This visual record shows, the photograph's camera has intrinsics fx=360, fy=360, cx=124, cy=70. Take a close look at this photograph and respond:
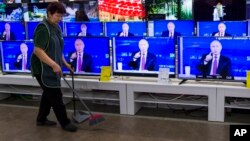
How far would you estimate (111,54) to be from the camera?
4.32 meters

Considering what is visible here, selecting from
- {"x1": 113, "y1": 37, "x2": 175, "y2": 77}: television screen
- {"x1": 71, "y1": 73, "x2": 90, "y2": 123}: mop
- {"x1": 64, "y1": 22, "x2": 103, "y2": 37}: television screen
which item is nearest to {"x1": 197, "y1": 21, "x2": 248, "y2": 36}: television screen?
{"x1": 113, "y1": 37, "x2": 175, "y2": 77}: television screen

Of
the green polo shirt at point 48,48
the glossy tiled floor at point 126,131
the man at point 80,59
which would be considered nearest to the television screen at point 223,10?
the man at point 80,59

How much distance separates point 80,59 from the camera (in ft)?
14.5

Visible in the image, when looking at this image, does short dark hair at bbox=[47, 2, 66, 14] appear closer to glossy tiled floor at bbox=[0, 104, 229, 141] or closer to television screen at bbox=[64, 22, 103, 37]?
glossy tiled floor at bbox=[0, 104, 229, 141]

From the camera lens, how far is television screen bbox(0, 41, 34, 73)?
4.62 metres

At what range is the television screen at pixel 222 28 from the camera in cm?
505

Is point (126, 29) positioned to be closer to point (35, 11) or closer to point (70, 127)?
point (70, 127)

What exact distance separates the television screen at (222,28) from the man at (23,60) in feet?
7.97

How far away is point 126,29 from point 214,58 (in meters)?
2.06

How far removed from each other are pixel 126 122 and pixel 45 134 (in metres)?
0.89

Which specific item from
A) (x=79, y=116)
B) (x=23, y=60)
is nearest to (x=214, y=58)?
(x=79, y=116)

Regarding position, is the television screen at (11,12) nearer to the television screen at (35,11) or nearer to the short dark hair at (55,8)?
the television screen at (35,11)

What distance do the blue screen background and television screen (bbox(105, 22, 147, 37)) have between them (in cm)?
21

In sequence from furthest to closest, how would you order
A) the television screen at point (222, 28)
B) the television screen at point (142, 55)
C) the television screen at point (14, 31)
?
the television screen at point (14, 31), the television screen at point (222, 28), the television screen at point (142, 55)
